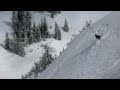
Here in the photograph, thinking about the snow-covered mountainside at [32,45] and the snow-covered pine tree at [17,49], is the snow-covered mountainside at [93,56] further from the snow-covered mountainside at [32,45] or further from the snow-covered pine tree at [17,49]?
the snow-covered pine tree at [17,49]

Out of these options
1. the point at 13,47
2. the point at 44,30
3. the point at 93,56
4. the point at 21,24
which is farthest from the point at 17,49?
the point at 93,56

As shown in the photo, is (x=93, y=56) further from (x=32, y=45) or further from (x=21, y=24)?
→ (x=21, y=24)

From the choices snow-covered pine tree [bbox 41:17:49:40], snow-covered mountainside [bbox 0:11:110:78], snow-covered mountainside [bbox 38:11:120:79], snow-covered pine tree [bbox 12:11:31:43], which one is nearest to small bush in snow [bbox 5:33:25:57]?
snow-covered mountainside [bbox 0:11:110:78]

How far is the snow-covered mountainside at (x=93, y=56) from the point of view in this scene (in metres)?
8.19

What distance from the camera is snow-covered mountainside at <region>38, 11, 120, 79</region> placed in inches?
322

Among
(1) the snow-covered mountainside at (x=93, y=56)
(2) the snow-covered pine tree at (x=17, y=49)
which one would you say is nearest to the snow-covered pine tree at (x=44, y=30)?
(2) the snow-covered pine tree at (x=17, y=49)

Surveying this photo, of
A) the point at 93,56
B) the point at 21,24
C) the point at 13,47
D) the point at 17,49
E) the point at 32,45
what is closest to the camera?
the point at 93,56

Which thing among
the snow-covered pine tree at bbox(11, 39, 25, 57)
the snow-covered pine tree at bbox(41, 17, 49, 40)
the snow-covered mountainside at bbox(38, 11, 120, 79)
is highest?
the snow-covered mountainside at bbox(38, 11, 120, 79)

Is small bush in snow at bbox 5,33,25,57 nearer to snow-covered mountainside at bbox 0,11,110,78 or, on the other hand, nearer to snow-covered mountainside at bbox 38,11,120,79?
snow-covered mountainside at bbox 0,11,110,78

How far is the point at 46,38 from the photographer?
113875 millimetres

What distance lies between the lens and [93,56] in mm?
8758
